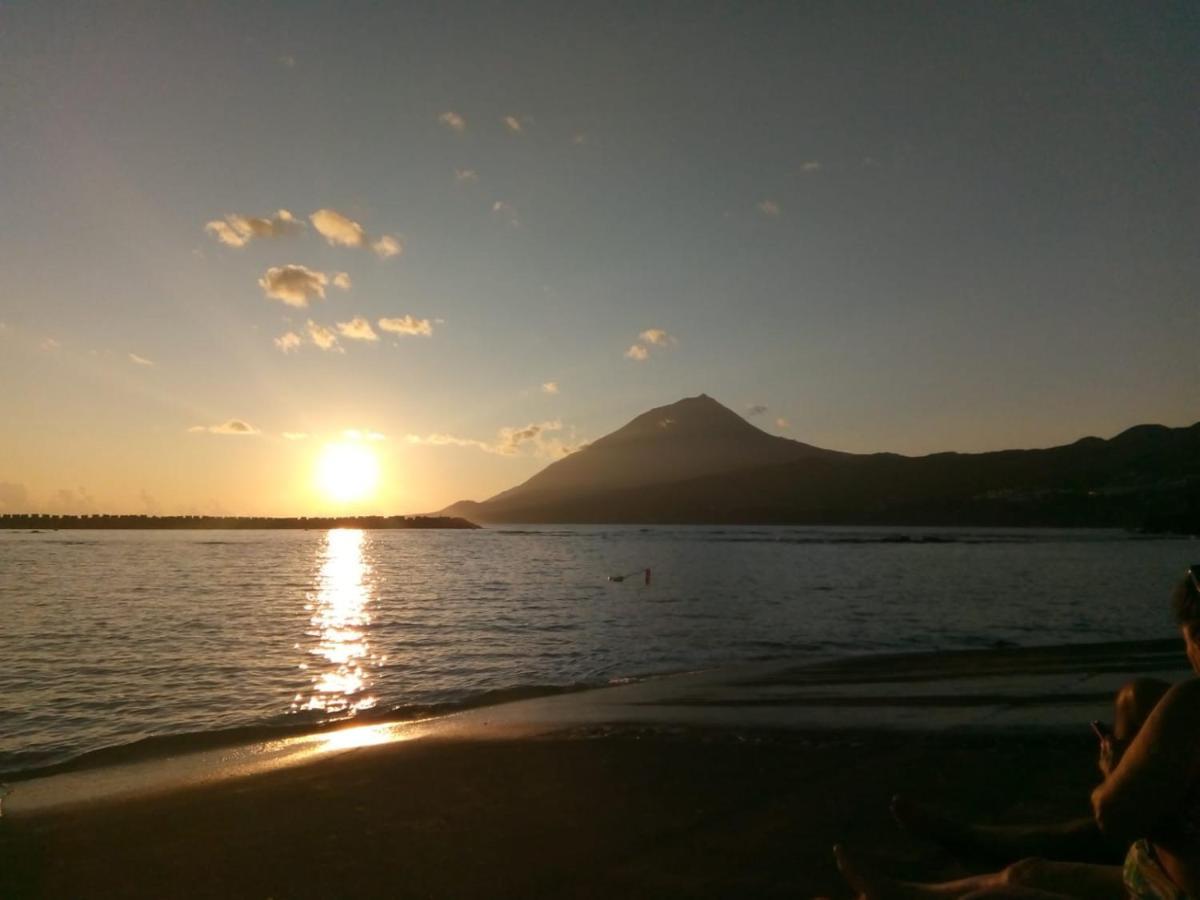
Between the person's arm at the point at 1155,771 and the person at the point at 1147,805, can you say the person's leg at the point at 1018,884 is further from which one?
the person's arm at the point at 1155,771

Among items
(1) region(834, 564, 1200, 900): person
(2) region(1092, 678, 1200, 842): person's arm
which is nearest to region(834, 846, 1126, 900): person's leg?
(1) region(834, 564, 1200, 900): person

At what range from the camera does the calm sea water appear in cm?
1536

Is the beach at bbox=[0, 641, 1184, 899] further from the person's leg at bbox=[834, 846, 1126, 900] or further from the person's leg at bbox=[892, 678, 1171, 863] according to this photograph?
the person's leg at bbox=[834, 846, 1126, 900]

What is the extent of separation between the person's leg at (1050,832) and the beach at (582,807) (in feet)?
0.86

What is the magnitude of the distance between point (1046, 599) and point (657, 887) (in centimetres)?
3685

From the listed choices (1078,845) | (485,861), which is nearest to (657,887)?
(485,861)

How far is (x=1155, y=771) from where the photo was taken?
3.26 meters

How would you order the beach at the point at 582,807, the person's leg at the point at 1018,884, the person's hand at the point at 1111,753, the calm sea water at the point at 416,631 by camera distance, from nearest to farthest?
the person's hand at the point at 1111,753 < the person's leg at the point at 1018,884 < the beach at the point at 582,807 < the calm sea water at the point at 416,631

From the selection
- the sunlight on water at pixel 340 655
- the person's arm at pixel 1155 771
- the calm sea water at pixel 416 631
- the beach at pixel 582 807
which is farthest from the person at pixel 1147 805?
the sunlight on water at pixel 340 655

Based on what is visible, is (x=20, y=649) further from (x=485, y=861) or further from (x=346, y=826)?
(x=485, y=861)

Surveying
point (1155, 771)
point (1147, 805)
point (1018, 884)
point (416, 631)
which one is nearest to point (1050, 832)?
point (1018, 884)

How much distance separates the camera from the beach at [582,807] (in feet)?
22.0

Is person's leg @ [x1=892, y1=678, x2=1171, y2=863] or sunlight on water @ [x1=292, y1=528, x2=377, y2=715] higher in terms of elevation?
person's leg @ [x1=892, y1=678, x2=1171, y2=863]

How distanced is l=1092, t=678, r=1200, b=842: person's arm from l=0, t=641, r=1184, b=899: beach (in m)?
3.00
